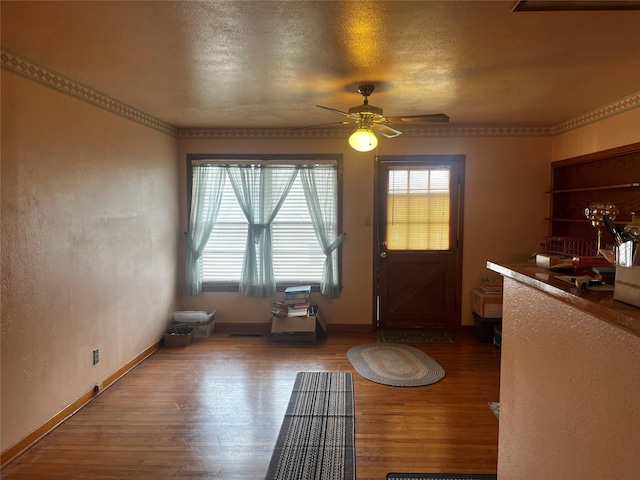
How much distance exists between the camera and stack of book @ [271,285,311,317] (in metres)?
4.36

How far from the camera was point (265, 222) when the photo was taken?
4.54 m

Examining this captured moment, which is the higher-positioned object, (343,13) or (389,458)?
(343,13)

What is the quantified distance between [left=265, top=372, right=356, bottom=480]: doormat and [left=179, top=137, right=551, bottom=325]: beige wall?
1.57 m

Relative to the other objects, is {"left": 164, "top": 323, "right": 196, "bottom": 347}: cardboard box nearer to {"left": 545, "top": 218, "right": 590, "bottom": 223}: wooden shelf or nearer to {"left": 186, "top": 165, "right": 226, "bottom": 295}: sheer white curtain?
{"left": 186, "top": 165, "right": 226, "bottom": 295}: sheer white curtain

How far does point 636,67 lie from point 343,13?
2184 mm

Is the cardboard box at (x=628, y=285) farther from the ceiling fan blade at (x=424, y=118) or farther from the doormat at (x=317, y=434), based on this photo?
the ceiling fan blade at (x=424, y=118)

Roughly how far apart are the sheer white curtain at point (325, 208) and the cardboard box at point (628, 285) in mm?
3639

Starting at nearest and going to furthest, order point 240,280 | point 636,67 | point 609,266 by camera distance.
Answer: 1. point 609,266
2. point 636,67
3. point 240,280

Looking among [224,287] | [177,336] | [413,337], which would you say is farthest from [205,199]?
[413,337]

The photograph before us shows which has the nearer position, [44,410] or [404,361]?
[44,410]

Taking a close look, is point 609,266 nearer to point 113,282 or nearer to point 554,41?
point 554,41

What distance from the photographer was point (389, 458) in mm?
2232

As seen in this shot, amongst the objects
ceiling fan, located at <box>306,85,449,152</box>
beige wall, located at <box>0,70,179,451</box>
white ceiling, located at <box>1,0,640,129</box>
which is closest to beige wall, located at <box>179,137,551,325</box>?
white ceiling, located at <box>1,0,640,129</box>

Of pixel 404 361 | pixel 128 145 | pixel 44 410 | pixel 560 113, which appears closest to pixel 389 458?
pixel 404 361
